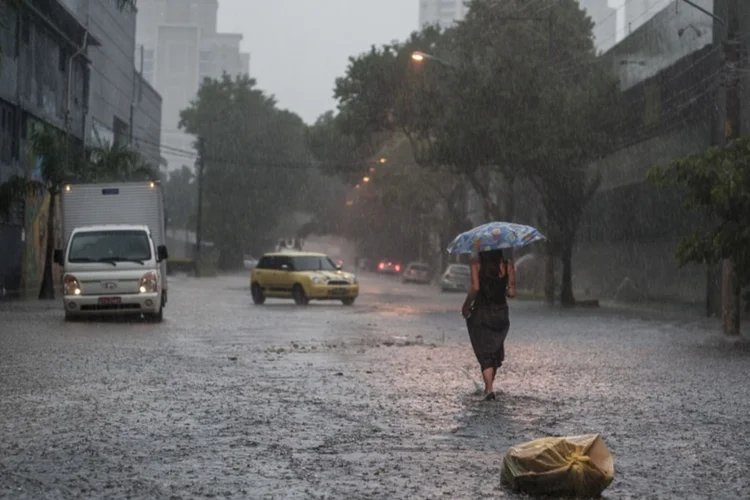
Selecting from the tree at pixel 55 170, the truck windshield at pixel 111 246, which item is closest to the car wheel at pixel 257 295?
the tree at pixel 55 170

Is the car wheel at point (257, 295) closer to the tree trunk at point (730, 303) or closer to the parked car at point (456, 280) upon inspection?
the tree trunk at point (730, 303)

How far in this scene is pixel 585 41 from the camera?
6128 centimetres

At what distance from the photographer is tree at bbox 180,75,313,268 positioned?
9900cm

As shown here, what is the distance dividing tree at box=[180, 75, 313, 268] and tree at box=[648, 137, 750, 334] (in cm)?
7688

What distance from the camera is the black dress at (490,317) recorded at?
13.4 m

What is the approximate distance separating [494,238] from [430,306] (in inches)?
1025

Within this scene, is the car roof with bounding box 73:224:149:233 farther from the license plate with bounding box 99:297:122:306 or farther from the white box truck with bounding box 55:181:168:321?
the license plate with bounding box 99:297:122:306

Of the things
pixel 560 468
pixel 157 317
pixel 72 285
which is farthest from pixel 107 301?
pixel 560 468

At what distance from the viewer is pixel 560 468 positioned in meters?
7.69

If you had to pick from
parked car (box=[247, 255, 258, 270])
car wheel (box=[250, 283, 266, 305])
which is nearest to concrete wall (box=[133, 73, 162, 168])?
parked car (box=[247, 255, 258, 270])

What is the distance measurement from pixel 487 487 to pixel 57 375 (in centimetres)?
820

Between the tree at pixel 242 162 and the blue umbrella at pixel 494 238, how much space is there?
3352 inches

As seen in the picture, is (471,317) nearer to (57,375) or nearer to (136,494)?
(57,375)

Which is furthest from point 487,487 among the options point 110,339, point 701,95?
point 701,95
